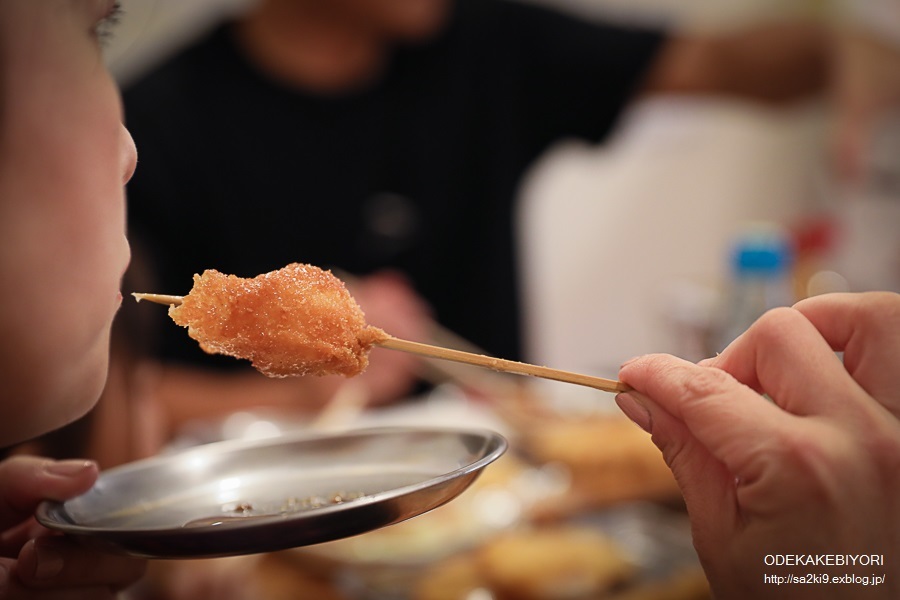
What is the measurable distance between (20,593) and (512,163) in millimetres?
1875

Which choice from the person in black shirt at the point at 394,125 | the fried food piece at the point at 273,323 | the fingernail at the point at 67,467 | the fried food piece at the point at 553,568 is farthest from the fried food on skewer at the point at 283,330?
the person in black shirt at the point at 394,125

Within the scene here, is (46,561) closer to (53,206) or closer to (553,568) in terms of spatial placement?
(53,206)

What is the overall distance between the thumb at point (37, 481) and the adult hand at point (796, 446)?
0.39 metres

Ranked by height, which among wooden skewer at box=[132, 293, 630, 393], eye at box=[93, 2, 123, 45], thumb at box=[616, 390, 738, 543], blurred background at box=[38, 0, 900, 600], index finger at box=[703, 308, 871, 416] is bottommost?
blurred background at box=[38, 0, 900, 600]

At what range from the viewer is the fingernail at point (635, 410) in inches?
19.3

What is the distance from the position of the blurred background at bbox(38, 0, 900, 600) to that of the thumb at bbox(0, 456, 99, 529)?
0.78 ft

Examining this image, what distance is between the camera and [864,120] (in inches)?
87.3

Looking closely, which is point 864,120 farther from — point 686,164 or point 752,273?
point 752,273

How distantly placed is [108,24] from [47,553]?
348 millimetres

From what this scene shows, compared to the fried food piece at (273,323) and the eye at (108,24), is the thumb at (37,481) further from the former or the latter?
the eye at (108,24)

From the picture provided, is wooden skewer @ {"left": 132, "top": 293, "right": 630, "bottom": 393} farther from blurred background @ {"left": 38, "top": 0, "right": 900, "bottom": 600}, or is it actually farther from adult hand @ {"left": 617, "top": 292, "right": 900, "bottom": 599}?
blurred background @ {"left": 38, "top": 0, "right": 900, "bottom": 600}

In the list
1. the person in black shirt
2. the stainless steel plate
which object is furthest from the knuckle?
the person in black shirt

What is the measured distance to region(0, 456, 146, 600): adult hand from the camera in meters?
0.50

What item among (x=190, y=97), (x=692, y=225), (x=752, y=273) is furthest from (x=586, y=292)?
(x=752, y=273)
